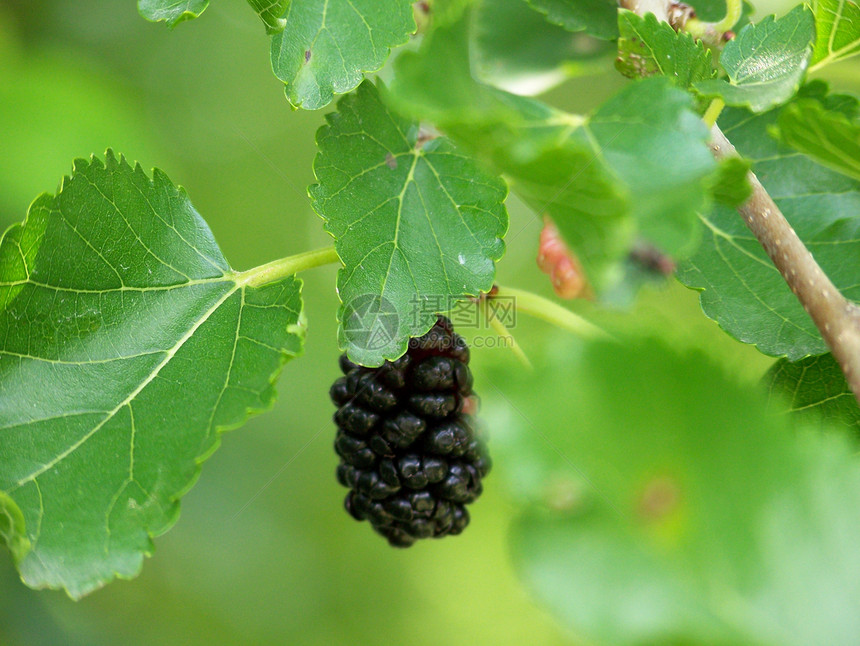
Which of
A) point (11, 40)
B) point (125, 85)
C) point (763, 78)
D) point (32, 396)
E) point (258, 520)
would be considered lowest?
point (258, 520)

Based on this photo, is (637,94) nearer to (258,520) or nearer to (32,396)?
(32,396)

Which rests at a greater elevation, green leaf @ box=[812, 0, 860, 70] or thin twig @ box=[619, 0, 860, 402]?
green leaf @ box=[812, 0, 860, 70]

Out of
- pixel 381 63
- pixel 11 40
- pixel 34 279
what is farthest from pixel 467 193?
pixel 11 40

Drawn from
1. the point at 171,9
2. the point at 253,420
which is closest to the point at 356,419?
the point at 171,9

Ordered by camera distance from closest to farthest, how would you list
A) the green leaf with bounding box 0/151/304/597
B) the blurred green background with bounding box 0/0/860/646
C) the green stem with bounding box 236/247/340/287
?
the green leaf with bounding box 0/151/304/597 < the green stem with bounding box 236/247/340/287 < the blurred green background with bounding box 0/0/860/646

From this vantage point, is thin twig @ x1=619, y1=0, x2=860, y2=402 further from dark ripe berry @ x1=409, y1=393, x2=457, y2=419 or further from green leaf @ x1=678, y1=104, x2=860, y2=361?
dark ripe berry @ x1=409, y1=393, x2=457, y2=419

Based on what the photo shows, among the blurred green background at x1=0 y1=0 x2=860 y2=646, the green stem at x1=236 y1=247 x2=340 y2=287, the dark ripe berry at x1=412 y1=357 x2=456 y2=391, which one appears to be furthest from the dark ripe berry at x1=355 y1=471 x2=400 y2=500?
the blurred green background at x1=0 y1=0 x2=860 y2=646
